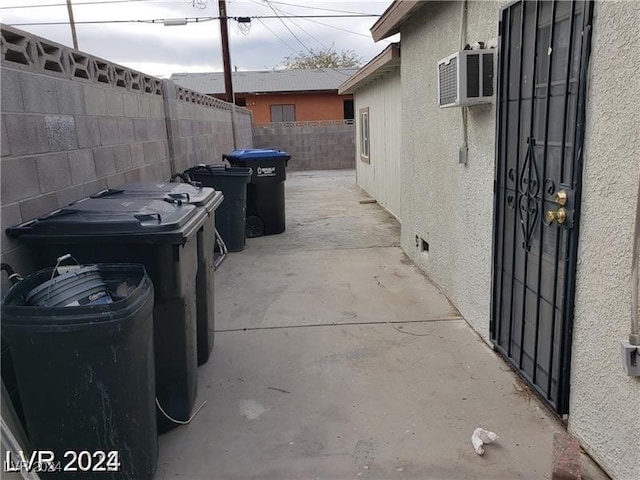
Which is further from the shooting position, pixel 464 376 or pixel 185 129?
pixel 185 129

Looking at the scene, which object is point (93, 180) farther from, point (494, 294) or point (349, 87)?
point (349, 87)

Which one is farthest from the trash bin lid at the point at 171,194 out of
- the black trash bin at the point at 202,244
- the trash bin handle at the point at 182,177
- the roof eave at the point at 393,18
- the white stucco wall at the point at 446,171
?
the roof eave at the point at 393,18

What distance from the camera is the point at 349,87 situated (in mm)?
11852

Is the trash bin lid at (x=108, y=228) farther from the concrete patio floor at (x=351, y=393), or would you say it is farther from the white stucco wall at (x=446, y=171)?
the white stucco wall at (x=446, y=171)

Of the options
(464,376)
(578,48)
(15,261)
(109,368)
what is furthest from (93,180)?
(578,48)

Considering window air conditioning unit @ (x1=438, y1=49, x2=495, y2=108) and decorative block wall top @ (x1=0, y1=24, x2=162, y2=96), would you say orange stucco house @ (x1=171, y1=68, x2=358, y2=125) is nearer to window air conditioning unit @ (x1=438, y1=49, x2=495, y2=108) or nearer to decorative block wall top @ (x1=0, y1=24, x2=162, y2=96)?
decorative block wall top @ (x1=0, y1=24, x2=162, y2=96)

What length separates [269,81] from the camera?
2606cm

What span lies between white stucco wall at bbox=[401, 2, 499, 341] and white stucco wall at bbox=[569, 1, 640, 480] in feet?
3.90

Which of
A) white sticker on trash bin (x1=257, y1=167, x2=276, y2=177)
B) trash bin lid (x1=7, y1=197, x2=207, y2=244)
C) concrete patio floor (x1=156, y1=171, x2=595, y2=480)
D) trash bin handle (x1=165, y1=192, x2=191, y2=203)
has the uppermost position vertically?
trash bin handle (x1=165, y1=192, x2=191, y2=203)

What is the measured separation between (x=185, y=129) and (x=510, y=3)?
5157 mm

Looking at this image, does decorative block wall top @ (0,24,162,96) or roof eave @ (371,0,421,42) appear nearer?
decorative block wall top @ (0,24,162,96)

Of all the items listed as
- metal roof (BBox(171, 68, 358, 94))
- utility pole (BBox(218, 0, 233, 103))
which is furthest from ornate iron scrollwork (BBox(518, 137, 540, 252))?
metal roof (BBox(171, 68, 358, 94))

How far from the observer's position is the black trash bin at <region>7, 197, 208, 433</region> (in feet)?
8.24

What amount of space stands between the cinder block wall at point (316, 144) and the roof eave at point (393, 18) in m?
12.5
